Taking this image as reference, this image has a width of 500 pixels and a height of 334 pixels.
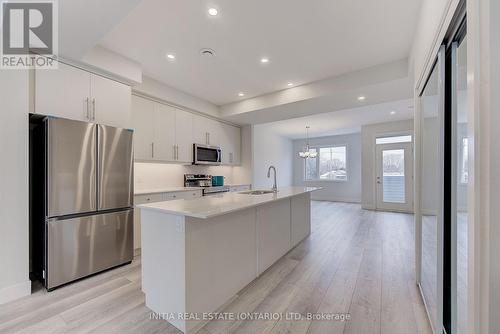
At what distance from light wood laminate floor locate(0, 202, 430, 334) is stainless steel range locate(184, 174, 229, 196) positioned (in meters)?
1.88

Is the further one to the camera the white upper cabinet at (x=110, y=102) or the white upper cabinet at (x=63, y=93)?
the white upper cabinet at (x=110, y=102)

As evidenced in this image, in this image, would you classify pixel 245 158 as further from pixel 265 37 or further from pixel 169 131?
pixel 265 37

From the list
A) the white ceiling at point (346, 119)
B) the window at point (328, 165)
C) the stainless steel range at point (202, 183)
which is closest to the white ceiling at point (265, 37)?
the stainless steel range at point (202, 183)

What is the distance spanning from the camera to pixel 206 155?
4.76 metres

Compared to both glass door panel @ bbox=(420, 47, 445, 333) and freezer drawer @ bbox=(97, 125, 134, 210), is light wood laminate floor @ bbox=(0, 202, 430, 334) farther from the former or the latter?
freezer drawer @ bbox=(97, 125, 134, 210)

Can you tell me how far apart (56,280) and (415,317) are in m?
3.36

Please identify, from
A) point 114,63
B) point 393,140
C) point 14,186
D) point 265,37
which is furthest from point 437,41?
point 393,140

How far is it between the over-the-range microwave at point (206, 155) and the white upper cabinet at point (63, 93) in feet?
6.79

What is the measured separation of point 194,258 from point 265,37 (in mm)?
2438

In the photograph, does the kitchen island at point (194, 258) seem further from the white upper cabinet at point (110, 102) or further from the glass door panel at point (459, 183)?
the white upper cabinet at point (110, 102)

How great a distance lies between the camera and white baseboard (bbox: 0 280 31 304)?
1996mm

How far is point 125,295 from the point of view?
2090 mm

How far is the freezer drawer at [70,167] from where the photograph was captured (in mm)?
2219

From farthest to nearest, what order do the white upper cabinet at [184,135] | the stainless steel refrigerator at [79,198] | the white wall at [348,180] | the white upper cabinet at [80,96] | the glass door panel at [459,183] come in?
the white wall at [348,180] < the white upper cabinet at [184,135] < the white upper cabinet at [80,96] < the stainless steel refrigerator at [79,198] < the glass door panel at [459,183]
